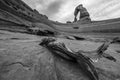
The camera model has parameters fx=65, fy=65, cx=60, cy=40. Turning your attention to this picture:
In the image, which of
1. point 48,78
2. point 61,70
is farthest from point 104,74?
point 48,78

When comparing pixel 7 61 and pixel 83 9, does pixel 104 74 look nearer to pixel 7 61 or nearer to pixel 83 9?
pixel 7 61

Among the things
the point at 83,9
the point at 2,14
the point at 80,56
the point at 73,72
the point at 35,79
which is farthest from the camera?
the point at 83,9

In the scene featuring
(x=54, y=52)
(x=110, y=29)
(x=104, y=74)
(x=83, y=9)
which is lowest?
(x=104, y=74)

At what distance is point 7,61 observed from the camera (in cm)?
153

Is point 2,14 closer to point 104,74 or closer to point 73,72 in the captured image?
point 73,72

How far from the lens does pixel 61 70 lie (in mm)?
1719

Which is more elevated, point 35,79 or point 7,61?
point 7,61

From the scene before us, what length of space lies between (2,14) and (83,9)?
2057 cm

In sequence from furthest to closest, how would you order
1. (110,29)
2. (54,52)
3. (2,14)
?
(110,29) < (2,14) < (54,52)

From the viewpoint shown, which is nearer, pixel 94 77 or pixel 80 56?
pixel 94 77

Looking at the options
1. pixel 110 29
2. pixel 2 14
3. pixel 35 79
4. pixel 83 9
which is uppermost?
pixel 83 9

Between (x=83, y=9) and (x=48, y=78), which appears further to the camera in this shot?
(x=83, y=9)

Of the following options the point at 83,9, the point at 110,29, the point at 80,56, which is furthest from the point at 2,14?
the point at 83,9

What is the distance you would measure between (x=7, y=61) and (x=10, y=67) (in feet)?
0.74
